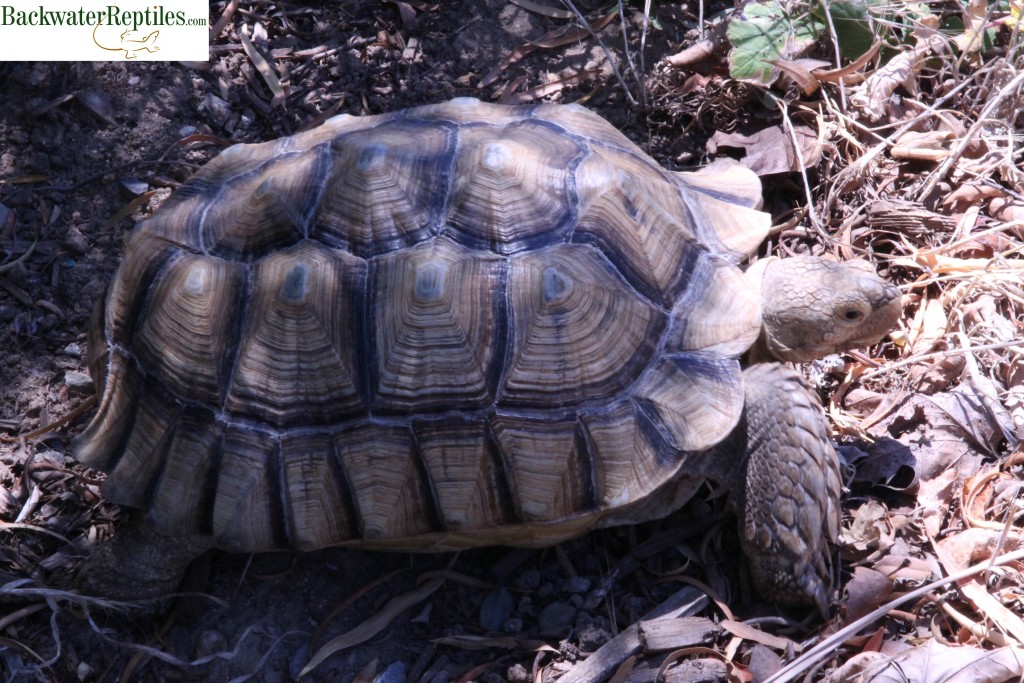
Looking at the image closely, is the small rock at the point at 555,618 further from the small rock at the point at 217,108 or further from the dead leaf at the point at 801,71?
the small rock at the point at 217,108

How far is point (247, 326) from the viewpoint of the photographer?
2.77 metres

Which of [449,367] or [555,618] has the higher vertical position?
[449,367]

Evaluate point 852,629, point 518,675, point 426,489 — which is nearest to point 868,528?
point 852,629

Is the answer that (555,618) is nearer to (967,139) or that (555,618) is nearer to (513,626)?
(513,626)

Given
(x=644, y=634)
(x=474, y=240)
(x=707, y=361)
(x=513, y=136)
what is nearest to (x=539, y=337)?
(x=474, y=240)

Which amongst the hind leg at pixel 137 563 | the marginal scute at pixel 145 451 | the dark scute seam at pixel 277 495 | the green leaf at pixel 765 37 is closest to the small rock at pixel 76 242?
the marginal scute at pixel 145 451

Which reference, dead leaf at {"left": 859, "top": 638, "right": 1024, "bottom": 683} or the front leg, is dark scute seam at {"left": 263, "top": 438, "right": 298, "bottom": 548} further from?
dead leaf at {"left": 859, "top": 638, "right": 1024, "bottom": 683}

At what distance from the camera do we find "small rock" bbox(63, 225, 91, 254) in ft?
12.6

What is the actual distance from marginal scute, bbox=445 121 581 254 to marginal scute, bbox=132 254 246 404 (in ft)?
2.44

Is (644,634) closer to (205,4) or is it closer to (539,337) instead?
(539,337)

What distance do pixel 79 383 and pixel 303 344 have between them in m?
1.35

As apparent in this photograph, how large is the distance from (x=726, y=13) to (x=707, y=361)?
2.26 meters

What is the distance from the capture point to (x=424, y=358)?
2.68 metres

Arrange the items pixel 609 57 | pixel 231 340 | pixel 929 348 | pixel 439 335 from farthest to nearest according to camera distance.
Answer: pixel 609 57 < pixel 929 348 < pixel 231 340 < pixel 439 335
